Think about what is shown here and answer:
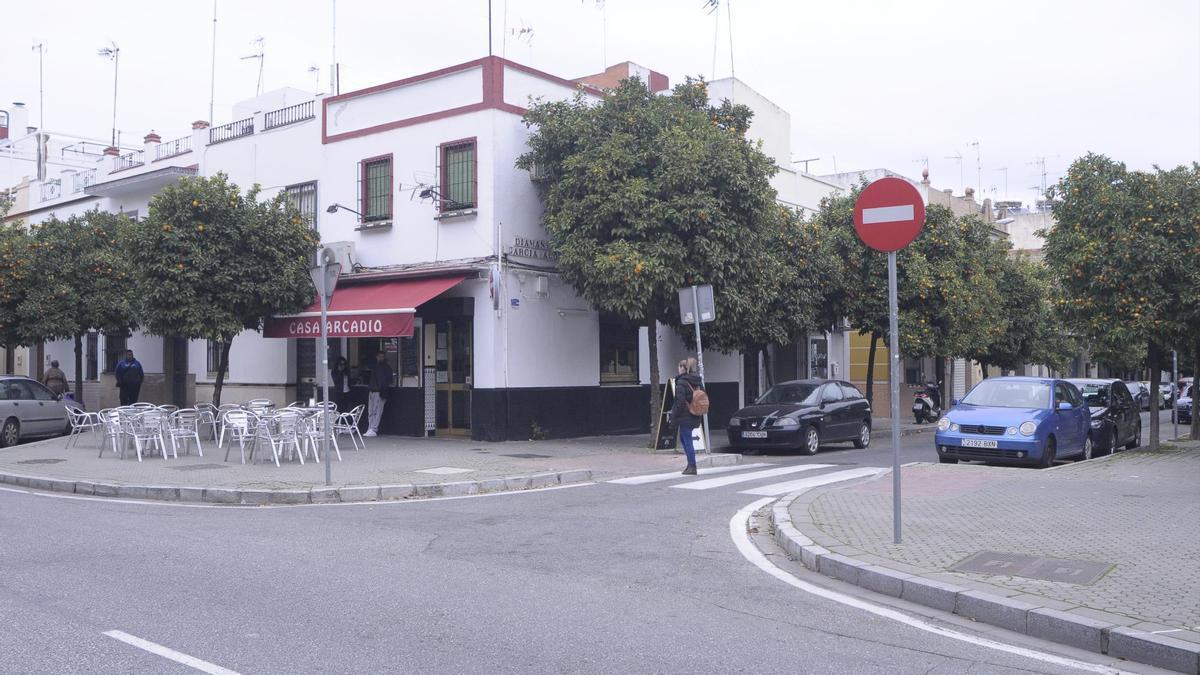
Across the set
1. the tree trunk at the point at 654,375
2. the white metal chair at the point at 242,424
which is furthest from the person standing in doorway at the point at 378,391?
the tree trunk at the point at 654,375

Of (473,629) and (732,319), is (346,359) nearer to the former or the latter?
(732,319)

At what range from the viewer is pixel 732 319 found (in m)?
19.2

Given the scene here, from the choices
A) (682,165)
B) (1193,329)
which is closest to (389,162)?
(682,165)

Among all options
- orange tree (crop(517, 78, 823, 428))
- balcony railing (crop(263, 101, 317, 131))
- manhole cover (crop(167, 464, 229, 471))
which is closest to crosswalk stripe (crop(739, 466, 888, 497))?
orange tree (crop(517, 78, 823, 428))

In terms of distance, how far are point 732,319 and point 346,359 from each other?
29.3ft

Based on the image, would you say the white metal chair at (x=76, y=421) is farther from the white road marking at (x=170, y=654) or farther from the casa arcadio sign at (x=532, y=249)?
the white road marking at (x=170, y=654)

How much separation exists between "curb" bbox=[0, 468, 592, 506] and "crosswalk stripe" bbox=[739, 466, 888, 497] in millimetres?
2945

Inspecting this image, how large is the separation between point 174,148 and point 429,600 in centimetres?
2392

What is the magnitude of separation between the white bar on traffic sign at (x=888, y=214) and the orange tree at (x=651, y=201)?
9.15m

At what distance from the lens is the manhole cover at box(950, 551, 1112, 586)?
6938 millimetres

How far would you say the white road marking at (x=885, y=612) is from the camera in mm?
5508

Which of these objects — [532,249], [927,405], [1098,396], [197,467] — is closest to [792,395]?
[1098,396]

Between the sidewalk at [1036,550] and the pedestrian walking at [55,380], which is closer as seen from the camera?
the sidewalk at [1036,550]

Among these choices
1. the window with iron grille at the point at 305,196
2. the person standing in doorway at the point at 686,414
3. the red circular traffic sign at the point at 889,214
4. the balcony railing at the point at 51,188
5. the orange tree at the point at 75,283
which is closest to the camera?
the red circular traffic sign at the point at 889,214
